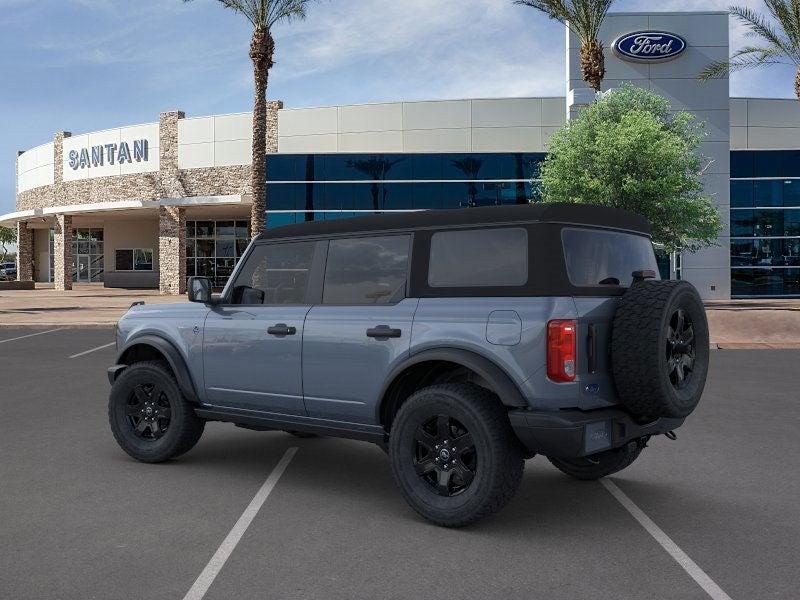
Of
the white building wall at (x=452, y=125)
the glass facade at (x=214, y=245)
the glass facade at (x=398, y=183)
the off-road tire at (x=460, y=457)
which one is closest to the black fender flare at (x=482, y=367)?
the off-road tire at (x=460, y=457)

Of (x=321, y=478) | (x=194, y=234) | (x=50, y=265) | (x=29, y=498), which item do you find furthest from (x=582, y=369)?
(x=50, y=265)

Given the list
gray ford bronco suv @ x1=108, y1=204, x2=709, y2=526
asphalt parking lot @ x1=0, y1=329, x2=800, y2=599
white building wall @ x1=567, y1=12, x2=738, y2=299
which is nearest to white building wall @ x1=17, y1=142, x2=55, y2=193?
white building wall @ x1=567, y1=12, x2=738, y2=299

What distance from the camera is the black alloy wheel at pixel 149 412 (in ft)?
21.7

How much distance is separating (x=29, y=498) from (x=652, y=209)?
24885 mm

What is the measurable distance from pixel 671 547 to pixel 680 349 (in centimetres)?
124

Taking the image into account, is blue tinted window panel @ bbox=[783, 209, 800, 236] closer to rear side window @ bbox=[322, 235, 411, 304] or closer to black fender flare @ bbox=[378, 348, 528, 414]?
rear side window @ bbox=[322, 235, 411, 304]

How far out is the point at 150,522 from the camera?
195 inches

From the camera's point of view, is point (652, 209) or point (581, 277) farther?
point (652, 209)

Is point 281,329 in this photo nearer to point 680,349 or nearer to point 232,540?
point 232,540

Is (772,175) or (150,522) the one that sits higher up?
(772,175)

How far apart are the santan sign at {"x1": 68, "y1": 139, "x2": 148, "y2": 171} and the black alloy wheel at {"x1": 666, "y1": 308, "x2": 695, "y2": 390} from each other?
41.4 metres

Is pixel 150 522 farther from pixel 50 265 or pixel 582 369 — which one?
pixel 50 265

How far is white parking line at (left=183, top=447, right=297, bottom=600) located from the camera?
3895 millimetres

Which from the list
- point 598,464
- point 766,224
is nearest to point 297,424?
point 598,464
